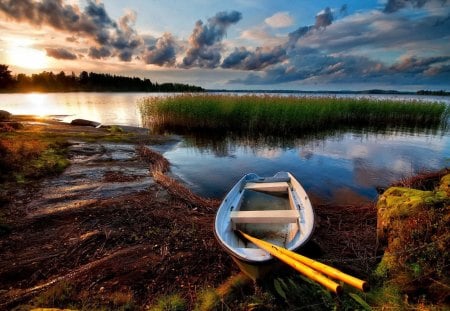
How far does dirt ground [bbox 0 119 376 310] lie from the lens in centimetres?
386

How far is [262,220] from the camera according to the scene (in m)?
4.92

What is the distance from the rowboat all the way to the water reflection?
7.45ft

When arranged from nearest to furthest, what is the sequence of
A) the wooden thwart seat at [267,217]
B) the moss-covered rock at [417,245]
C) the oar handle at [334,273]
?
the oar handle at [334,273] → the moss-covered rock at [417,245] → the wooden thwart seat at [267,217]

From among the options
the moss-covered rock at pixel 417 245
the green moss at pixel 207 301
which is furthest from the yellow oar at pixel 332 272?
the moss-covered rock at pixel 417 245

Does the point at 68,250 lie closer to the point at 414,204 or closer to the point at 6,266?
the point at 6,266

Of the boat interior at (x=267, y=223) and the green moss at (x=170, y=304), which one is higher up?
the boat interior at (x=267, y=223)

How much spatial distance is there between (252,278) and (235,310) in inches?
19.5

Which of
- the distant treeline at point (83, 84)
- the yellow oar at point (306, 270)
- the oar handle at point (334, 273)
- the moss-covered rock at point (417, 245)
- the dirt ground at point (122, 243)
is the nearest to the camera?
the oar handle at point (334, 273)

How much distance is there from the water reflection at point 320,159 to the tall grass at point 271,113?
1.84 meters

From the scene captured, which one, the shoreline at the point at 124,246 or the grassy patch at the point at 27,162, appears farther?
the grassy patch at the point at 27,162

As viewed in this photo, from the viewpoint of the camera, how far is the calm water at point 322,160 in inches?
386

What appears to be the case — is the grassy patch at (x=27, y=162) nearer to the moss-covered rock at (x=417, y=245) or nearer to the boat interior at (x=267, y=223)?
the boat interior at (x=267, y=223)

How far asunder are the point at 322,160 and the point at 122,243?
1079 centimetres

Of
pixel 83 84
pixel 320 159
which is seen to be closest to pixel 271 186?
pixel 320 159
